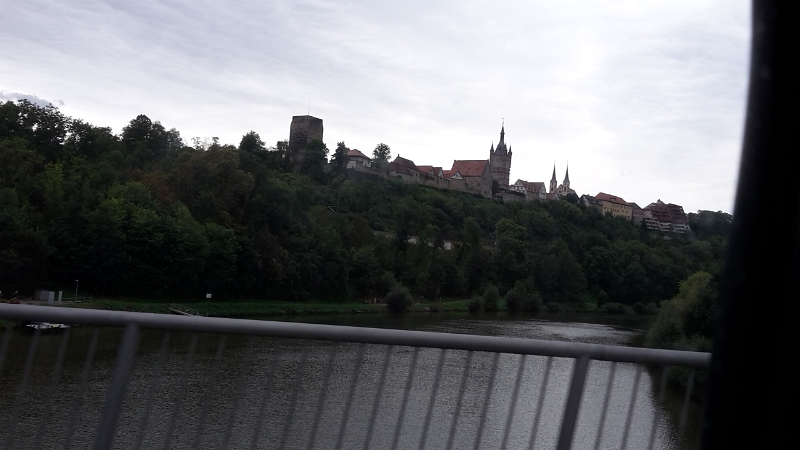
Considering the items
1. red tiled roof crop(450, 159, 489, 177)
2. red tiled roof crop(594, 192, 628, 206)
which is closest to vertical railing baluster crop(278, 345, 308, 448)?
red tiled roof crop(594, 192, 628, 206)

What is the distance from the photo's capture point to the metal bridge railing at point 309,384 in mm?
2758

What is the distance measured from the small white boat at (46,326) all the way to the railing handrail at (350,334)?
0.12ft

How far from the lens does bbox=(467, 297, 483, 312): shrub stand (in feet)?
156

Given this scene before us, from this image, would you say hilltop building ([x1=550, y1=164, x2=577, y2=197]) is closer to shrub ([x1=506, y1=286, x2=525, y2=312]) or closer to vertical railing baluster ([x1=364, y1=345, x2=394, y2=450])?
shrub ([x1=506, y1=286, x2=525, y2=312])

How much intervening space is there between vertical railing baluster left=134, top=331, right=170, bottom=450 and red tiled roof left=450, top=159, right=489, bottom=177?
387ft

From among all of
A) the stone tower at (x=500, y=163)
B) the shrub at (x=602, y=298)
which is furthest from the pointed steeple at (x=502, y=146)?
the shrub at (x=602, y=298)

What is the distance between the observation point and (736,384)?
144 cm

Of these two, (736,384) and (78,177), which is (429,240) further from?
(736,384)

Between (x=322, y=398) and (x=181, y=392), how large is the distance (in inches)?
23.0

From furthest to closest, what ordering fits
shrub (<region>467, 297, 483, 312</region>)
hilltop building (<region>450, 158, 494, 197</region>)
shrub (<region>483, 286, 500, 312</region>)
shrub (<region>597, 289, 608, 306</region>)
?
hilltop building (<region>450, 158, 494, 197</region>)
shrub (<region>597, 289, 608, 306</region>)
shrub (<region>483, 286, 500, 312</region>)
shrub (<region>467, 297, 483, 312</region>)

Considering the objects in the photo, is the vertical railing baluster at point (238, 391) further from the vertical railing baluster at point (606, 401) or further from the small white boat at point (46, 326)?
the vertical railing baluster at point (606, 401)

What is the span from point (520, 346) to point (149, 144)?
221 feet

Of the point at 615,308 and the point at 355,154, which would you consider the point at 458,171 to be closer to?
the point at 355,154

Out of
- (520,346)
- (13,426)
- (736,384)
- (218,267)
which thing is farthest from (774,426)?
(218,267)
